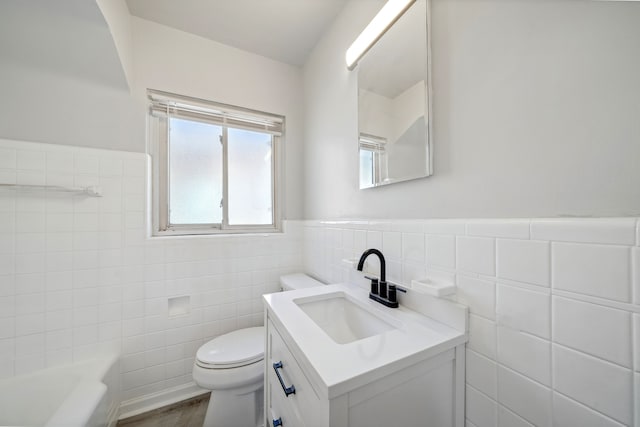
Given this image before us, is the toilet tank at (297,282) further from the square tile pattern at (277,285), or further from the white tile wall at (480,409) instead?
the white tile wall at (480,409)

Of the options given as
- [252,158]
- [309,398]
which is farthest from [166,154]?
[309,398]

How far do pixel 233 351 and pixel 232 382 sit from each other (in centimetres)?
15

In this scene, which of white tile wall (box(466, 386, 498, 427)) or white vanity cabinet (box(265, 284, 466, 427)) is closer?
white vanity cabinet (box(265, 284, 466, 427))

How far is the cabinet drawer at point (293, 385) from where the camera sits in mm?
577

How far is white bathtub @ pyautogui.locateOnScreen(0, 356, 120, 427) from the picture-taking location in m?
1.00

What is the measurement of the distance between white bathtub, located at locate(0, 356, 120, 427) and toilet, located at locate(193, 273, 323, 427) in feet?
1.39

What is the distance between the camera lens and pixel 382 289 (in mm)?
952

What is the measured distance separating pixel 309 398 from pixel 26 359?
169 centimetres

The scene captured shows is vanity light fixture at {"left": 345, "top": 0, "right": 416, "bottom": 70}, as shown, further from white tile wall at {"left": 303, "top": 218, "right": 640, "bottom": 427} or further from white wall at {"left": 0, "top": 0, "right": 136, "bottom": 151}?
white wall at {"left": 0, "top": 0, "right": 136, "bottom": 151}

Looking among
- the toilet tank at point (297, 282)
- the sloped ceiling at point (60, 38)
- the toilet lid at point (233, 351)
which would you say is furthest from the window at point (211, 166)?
the toilet lid at point (233, 351)

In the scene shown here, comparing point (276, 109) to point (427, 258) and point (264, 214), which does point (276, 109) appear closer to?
point (264, 214)

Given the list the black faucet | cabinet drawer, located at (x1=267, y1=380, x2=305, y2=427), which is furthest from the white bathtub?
the black faucet

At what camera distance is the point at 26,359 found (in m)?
A: 1.21

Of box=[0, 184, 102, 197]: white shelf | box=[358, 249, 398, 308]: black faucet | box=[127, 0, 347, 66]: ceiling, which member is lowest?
box=[358, 249, 398, 308]: black faucet
